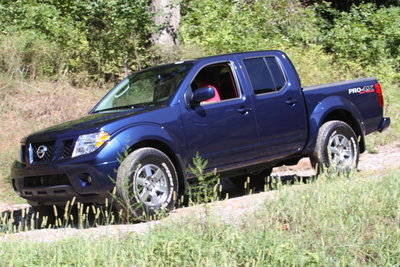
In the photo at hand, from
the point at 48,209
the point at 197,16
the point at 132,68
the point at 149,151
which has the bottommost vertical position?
the point at 48,209

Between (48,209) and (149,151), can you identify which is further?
(48,209)

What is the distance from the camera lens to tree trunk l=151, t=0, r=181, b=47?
50.5 feet

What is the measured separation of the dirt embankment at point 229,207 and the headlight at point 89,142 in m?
0.80

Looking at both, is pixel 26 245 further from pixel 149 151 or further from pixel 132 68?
pixel 132 68

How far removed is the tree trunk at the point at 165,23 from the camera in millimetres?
15398

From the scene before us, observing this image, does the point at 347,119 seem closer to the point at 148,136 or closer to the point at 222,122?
the point at 222,122

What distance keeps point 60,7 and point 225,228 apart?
13753 millimetres

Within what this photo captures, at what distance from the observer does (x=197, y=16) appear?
17.7 meters

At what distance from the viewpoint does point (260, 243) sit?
194 inches

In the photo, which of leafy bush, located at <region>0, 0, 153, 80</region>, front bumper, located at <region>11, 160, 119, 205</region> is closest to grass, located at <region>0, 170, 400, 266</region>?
front bumper, located at <region>11, 160, 119, 205</region>

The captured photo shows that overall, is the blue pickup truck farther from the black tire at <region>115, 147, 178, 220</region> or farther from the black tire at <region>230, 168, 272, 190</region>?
the black tire at <region>230, 168, 272, 190</region>

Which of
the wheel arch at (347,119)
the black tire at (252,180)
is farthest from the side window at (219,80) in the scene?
the black tire at (252,180)

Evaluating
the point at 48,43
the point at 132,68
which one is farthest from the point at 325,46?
the point at 48,43

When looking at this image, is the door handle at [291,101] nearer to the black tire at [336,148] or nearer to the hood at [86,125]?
the black tire at [336,148]
